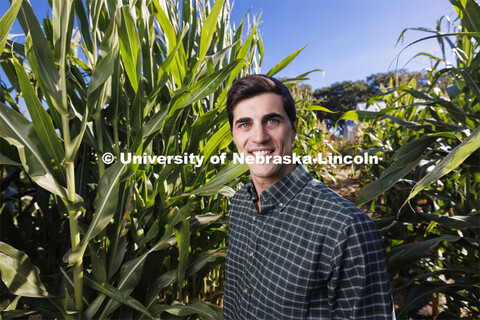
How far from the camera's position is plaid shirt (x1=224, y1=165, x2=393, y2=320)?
46 centimetres

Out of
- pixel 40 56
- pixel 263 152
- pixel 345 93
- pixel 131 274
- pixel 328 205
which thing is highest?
pixel 345 93

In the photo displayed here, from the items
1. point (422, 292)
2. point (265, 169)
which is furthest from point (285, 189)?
A: point (422, 292)

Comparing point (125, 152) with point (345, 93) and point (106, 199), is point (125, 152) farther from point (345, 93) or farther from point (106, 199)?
point (345, 93)

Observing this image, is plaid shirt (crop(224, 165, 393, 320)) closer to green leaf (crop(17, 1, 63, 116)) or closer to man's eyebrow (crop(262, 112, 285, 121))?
man's eyebrow (crop(262, 112, 285, 121))

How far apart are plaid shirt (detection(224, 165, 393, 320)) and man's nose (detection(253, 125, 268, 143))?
10 centimetres

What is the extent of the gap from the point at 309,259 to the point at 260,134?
0.25 metres

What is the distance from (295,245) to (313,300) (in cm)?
10

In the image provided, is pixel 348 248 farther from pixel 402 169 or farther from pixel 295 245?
pixel 402 169

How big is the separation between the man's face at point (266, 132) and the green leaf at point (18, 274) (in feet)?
1.80

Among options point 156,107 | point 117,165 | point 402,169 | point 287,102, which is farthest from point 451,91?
point 117,165

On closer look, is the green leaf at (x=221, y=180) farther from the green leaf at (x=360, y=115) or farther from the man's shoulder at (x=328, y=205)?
the green leaf at (x=360, y=115)

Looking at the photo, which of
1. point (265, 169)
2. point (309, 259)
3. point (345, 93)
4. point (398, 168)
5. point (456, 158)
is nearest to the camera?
point (456, 158)

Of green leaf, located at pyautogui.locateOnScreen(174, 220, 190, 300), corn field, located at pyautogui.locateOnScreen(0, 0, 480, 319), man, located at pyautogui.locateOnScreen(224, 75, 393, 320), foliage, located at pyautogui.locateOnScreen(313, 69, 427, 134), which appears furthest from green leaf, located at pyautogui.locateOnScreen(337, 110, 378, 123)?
foliage, located at pyautogui.locateOnScreen(313, 69, 427, 134)

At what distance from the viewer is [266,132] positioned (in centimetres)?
59
